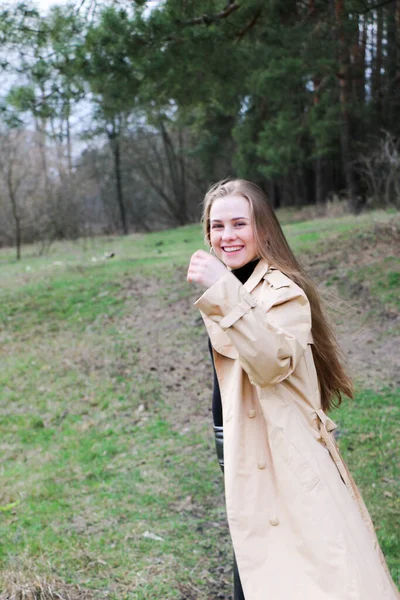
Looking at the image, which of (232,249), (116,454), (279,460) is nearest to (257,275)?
(232,249)

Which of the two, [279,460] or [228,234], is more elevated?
[228,234]

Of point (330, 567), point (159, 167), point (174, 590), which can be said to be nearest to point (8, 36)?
point (174, 590)

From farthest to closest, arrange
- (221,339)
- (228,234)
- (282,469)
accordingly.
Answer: (228,234) < (221,339) < (282,469)

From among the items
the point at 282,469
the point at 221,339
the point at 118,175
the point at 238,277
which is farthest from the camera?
the point at 118,175

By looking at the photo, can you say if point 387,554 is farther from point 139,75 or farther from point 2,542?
point 139,75

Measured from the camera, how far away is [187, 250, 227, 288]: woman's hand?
1.82 m

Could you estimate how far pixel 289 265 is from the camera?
6.95 ft

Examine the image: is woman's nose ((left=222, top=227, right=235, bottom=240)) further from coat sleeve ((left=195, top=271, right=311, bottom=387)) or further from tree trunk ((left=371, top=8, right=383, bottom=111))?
tree trunk ((left=371, top=8, right=383, bottom=111))

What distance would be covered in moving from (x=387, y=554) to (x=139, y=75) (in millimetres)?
6189

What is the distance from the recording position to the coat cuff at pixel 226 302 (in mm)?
1729

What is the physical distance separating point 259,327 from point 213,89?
7639mm

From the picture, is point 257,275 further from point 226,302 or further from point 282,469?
point 282,469

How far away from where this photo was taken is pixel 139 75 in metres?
7.86

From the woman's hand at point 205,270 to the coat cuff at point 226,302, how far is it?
0.09 ft
